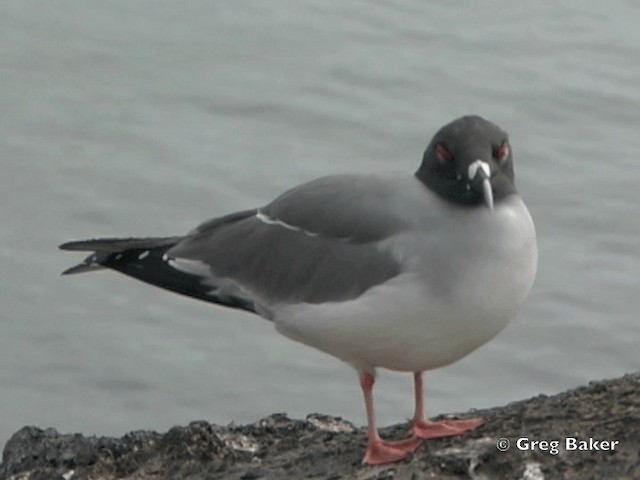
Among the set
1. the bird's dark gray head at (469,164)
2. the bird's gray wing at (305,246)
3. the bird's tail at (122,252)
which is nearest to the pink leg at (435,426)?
the bird's gray wing at (305,246)

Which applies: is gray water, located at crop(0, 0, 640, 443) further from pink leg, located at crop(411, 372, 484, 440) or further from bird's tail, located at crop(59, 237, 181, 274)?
pink leg, located at crop(411, 372, 484, 440)

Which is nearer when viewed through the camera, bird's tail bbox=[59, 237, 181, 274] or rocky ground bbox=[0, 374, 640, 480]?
rocky ground bbox=[0, 374, 640, 480]

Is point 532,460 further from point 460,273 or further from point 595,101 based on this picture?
point 595,101

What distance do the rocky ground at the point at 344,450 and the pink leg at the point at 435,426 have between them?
0.19 feet

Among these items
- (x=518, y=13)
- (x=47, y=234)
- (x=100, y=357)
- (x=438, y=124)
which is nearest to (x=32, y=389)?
(x=100, y=357)

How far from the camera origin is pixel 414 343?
651cm

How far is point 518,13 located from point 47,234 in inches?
209

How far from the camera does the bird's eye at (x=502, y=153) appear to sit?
6.75 metres

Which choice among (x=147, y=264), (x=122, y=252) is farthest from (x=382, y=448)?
(x=122, y=252)

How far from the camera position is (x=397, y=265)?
21.7 ft

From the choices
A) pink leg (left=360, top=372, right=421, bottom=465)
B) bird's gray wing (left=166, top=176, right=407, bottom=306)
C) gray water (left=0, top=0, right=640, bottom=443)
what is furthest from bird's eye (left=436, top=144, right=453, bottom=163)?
gray water (left=0, top=0, right=640, bottom=443)

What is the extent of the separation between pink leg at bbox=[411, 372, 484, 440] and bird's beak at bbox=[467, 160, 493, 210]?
841 mm

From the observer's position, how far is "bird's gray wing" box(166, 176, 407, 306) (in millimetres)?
6828

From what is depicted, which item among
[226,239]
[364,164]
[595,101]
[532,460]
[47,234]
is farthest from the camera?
[595,101]
